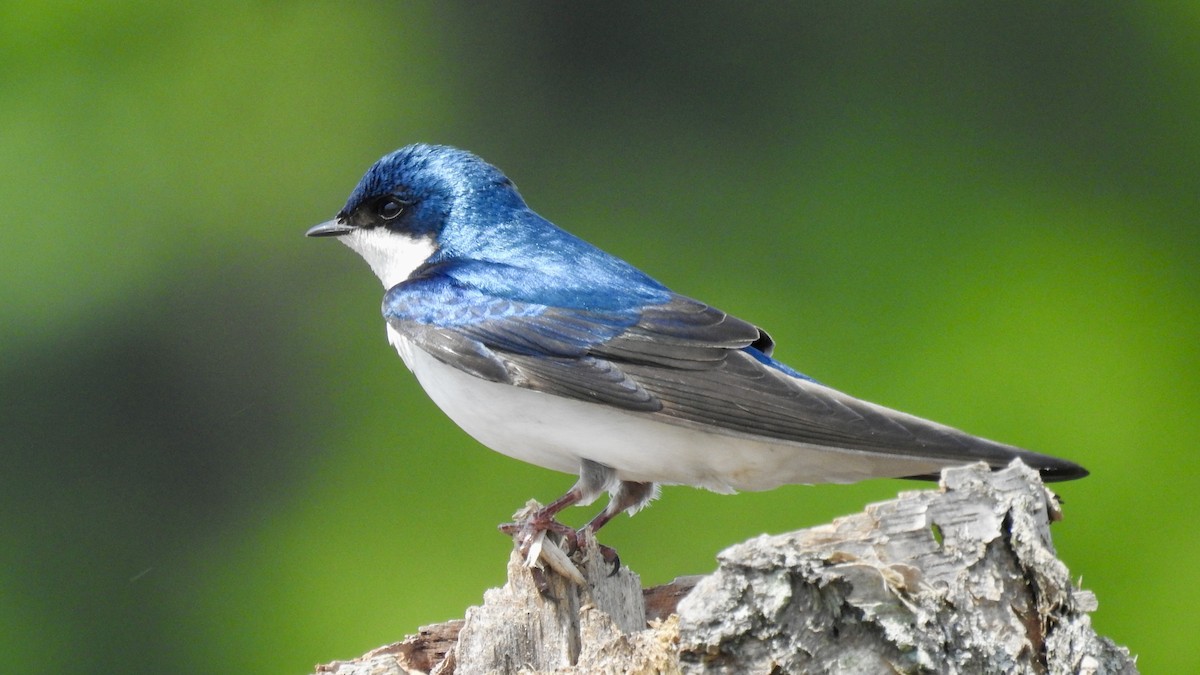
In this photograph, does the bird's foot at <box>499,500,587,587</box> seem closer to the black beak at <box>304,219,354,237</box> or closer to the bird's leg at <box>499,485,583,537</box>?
the bird's leg at <box>499,485,583,537</box>

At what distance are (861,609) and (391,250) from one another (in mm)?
1466

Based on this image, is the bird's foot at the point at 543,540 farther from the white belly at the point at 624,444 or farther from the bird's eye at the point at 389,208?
the bird's eye at the point at 389,208

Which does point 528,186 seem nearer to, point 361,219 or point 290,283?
point 290,283

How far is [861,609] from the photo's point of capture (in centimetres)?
160

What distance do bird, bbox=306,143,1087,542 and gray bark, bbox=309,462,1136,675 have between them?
179 millimetres

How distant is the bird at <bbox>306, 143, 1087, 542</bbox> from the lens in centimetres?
220

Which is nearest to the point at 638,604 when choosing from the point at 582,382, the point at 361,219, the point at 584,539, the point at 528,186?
the point at 584,539

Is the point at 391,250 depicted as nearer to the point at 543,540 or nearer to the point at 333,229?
the point at 333,229

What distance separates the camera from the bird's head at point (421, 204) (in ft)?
9.07

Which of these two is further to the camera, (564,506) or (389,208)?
(389,208)

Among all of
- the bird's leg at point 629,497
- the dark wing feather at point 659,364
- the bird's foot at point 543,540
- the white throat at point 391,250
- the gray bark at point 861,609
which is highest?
the white throat at point 391,250

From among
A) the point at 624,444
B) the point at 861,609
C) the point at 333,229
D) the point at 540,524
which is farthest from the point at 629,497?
the point at 861,609

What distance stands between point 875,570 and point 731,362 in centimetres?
79

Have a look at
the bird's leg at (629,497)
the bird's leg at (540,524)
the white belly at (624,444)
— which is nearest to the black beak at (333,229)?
the white belly at (624,444)
